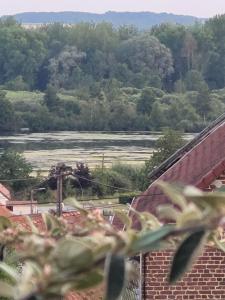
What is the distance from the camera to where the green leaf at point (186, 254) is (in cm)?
95

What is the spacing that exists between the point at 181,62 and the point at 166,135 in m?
54.7

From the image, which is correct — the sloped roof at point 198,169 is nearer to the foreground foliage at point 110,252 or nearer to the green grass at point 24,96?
the foreground foliage at point 110,252

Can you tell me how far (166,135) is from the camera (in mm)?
35969

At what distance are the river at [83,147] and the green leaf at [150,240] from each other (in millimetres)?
40698

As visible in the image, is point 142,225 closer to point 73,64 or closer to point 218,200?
point 218,200

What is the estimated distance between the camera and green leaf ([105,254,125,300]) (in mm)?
924

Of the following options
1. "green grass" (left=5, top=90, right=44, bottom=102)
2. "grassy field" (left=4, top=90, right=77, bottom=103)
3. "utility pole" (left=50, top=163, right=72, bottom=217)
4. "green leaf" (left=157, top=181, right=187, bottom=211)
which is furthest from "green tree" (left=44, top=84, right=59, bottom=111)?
"green leaf" (left=157, top=181, right=187, bottom=211)

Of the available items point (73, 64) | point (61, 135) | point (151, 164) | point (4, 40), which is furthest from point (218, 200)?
point (4, 40)

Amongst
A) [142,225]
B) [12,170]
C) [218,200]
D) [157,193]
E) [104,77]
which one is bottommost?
[104,77]

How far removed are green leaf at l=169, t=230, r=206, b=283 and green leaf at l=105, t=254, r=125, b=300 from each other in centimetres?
5

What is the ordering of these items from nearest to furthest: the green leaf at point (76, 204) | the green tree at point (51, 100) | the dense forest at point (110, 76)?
the green leaf at point (76, 204) < the dense forest at point (110, 76) < the green tree at point (51, 100)

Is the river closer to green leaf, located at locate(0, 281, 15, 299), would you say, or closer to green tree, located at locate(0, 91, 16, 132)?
green tree, located at locate(0, 91, 16, 132)

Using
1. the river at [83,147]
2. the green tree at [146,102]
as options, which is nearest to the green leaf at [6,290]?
A: the river at [83,147]

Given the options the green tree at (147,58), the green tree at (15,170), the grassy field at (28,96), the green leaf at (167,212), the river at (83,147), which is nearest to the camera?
the green leaf at (167,212)
